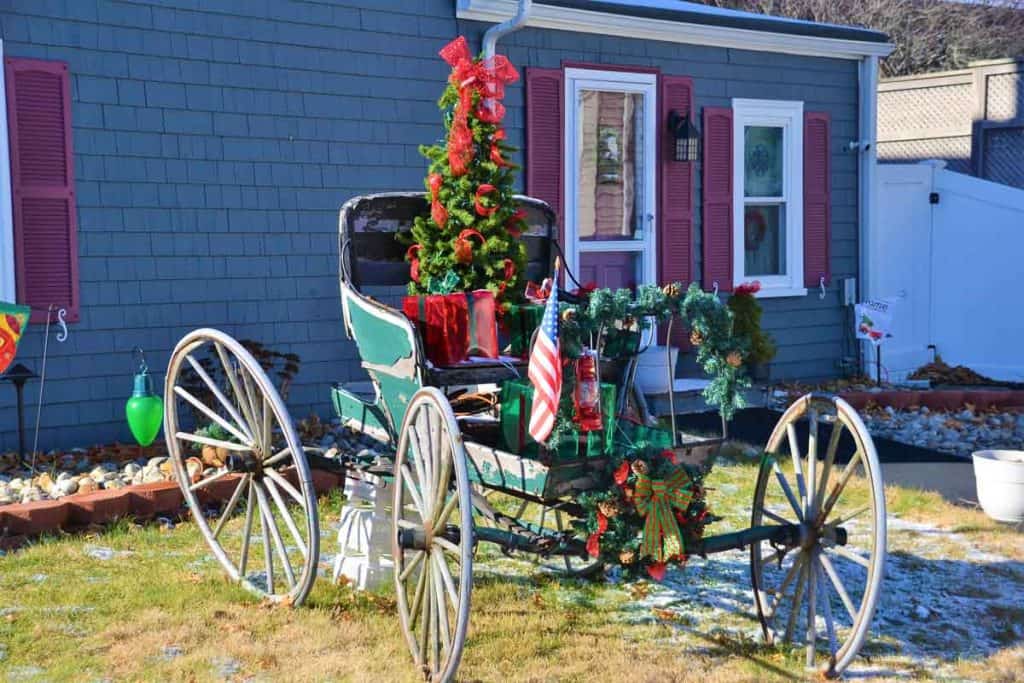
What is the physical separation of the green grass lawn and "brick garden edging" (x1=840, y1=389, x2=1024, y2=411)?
4202 millimetres

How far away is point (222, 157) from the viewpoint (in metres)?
7.95

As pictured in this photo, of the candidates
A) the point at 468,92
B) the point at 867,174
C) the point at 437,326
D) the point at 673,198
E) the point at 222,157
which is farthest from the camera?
the point at 867,174

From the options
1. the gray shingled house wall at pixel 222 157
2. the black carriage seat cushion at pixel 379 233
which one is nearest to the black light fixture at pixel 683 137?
the gray shingled house wall at pixel 222 157

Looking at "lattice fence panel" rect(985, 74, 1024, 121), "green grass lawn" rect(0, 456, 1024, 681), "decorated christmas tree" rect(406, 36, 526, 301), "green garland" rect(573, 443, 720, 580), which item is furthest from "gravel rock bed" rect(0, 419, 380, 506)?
"lattice fence panel" rect(985, 74, 1024, 121)

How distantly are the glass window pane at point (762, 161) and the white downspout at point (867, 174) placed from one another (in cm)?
102

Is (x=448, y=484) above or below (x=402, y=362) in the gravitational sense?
below

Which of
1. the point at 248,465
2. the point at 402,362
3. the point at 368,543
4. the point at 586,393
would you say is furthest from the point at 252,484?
the point at 586,393

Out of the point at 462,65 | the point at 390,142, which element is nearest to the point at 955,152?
the point at 390,142

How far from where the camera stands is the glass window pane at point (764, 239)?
1100 cm

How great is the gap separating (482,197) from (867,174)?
7.38m

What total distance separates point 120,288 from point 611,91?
173 inches

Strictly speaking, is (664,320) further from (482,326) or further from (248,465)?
(248,465)

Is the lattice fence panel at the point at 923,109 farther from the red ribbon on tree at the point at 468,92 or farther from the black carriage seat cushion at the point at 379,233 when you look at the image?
the red ribbon on tree at the point at 468,92

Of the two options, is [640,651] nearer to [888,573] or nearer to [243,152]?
[888,573]
